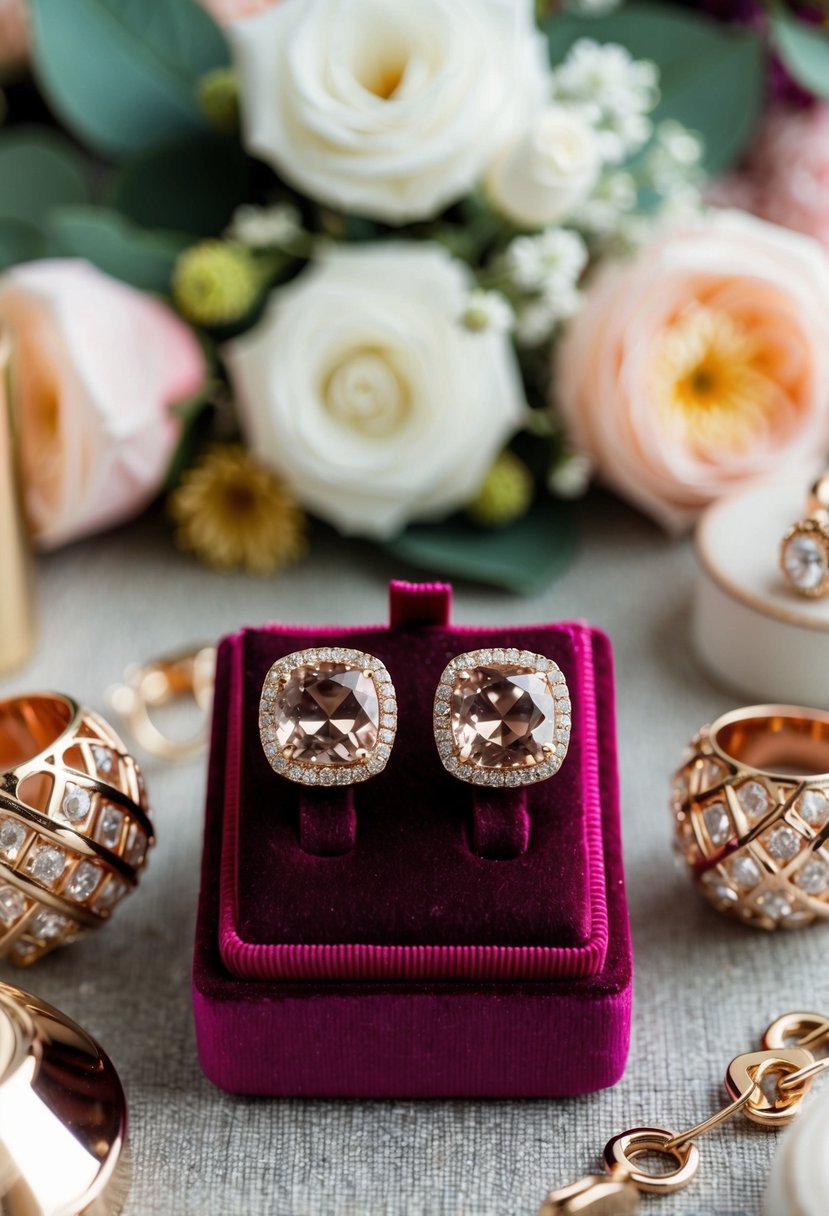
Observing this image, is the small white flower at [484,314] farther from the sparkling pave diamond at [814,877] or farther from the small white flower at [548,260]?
the sparkling pave diamond at [814,877]

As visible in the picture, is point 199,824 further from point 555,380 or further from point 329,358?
point 555,380

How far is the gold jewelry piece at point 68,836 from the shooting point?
2.35 feet

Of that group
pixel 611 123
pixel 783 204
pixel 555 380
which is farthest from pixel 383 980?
pixel 783 204

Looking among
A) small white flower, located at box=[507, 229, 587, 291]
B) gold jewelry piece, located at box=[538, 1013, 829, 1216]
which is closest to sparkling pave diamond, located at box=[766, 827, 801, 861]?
gold jewelry piece, located at box=[538, 1013, 829, 1216]

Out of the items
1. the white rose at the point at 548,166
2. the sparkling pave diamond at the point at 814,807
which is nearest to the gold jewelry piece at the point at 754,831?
the sparkling pave diamond at the point at 814,807

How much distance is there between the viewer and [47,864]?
2.39ft

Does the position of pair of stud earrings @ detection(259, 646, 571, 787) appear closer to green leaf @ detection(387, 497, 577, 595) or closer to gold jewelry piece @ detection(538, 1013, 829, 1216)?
gold jewelry piece @ detection(538, 1013, 829, 1216)

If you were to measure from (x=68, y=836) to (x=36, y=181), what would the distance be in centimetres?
78

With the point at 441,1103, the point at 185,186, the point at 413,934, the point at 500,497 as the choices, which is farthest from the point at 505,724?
the point at 185,186

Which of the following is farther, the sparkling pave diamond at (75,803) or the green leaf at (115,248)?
the green leaf at (115,248)

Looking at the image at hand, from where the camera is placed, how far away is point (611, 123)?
1078 mm

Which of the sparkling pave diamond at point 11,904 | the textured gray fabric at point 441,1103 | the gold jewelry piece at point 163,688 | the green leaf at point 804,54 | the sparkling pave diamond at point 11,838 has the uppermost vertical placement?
the green leaf at point 804,54

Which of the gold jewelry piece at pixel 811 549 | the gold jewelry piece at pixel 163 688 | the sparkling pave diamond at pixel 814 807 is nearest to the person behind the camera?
the sparkling pave diamond at pixel 814 807

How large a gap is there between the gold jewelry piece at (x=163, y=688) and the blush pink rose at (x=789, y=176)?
2.22 ft
